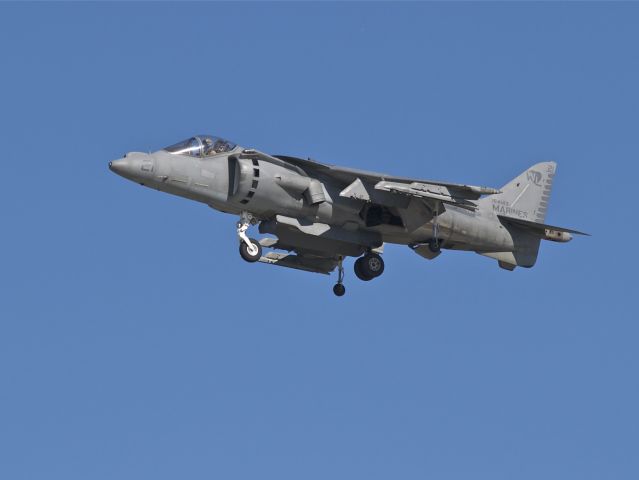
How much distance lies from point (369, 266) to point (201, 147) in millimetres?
4975

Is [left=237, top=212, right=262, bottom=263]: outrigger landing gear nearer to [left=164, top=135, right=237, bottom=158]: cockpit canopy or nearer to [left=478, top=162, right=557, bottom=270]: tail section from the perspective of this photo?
[left=164, top=135, right=237, bottom=158]: cockpit canopy

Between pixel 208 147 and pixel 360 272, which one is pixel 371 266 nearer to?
pixel 360 272

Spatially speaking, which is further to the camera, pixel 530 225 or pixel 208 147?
pixel 530 225

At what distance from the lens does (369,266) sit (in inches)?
1294

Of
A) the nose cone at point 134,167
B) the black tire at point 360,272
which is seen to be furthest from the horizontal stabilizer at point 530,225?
the nose cone at point 134,167

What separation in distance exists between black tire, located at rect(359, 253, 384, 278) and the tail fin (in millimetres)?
3475

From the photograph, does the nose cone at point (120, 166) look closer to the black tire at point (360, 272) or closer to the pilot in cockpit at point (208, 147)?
the pilot in cockpit at point (208, 147)

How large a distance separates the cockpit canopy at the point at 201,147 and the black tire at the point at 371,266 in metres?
4.26

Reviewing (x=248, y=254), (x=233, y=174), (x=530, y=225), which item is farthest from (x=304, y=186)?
(x=530, y=225)

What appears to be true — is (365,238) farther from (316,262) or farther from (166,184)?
(166,184)

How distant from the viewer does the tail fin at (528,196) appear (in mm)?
35062

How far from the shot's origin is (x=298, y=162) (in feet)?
103

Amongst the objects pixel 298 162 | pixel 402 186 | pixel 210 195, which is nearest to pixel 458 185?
pixel 402 186

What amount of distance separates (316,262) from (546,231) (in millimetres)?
5745
